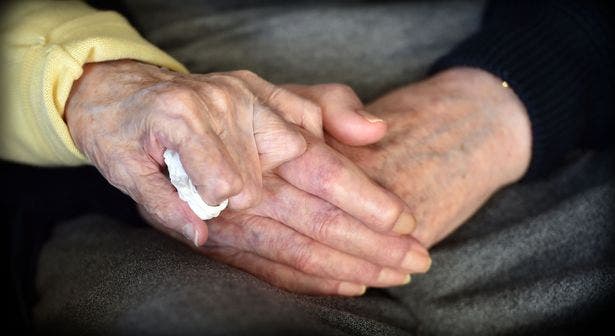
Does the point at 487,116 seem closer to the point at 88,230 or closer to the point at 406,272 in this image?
the point at 406,272

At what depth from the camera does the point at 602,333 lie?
711 mm

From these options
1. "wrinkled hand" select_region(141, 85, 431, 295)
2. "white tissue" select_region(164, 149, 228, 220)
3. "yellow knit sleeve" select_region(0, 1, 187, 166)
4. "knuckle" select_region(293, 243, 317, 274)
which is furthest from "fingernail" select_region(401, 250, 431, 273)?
"yellow knit sleeve" select_region(0, 1, 187, 166)

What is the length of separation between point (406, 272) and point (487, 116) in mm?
268

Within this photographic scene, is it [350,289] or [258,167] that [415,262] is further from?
[258,167]

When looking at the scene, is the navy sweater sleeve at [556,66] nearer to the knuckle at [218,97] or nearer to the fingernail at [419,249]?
the fingernail at [419,249]

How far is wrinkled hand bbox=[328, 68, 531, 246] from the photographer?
773mm

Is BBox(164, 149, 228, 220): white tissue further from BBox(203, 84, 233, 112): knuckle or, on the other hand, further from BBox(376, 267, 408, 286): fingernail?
BBox(376, 267, 408, 286): fingernail

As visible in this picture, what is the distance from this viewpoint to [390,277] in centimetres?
73

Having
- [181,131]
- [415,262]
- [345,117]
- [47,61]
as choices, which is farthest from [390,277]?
[47,61]

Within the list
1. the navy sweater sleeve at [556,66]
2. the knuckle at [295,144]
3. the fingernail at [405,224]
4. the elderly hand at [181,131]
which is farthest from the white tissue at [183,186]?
the navy sweater sleeve at [556,66]

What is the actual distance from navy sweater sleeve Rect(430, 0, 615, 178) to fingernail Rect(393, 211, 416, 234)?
264 millimetres

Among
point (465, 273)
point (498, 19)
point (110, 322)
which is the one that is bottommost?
point (465, 273)

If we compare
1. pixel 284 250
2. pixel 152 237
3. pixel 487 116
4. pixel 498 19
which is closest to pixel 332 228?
pixel 284 250

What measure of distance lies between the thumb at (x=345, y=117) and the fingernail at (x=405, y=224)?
0.10 metres
